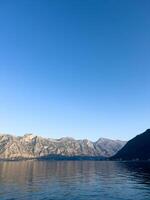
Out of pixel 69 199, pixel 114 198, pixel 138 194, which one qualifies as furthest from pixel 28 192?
pixel 138 194

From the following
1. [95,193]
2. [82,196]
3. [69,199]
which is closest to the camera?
[69,199]

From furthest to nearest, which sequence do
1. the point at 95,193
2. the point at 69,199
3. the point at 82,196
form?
the point at 95,193, the point at 82,196, the point at 69,199

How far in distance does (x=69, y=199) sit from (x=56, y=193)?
425 inches

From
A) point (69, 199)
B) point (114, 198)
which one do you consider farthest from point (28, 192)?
point (114, 198)

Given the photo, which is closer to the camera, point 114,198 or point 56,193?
point 114,198

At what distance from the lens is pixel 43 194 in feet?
259

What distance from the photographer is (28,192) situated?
82.7 m

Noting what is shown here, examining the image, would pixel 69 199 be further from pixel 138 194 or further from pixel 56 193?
pixel 138 194

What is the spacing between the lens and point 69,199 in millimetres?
71750

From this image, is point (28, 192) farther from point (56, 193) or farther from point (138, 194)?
point (138, 194)

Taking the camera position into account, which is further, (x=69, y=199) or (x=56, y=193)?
(x=56, y=193)

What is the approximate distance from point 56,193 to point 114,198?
62.1 ft

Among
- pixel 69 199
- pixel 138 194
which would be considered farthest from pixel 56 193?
pixel 138 194

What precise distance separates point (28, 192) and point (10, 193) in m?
5.83
